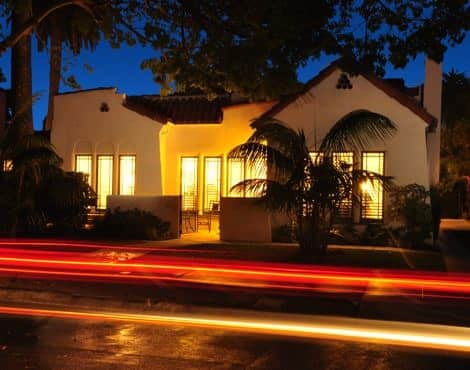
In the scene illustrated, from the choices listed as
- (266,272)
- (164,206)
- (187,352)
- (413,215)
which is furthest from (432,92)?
(187,352)

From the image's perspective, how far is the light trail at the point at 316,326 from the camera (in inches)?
293

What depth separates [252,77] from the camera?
13.7m

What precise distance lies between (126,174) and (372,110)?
8.31 meters

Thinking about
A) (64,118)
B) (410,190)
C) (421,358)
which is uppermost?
(64,118)

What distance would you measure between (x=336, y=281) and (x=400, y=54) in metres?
4.80

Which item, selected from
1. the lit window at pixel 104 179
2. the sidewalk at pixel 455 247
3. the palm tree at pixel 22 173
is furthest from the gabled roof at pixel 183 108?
the sidewalk at pixel 455 247

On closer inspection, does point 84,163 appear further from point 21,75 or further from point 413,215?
point 413,215

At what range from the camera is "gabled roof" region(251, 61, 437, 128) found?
1623 centimetres

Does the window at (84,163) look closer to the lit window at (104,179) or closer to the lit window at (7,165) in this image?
the lit window at (104,179)

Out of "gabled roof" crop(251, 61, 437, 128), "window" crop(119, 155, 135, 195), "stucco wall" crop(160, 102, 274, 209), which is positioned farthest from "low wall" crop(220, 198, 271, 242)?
"window" crop(119, 155, 135, 195)

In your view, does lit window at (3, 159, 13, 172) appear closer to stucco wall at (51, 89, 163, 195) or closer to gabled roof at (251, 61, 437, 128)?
stucco wall at (51, 89, 163, 195)

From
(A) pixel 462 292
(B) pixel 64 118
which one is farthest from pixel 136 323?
(B) pixel 64 118

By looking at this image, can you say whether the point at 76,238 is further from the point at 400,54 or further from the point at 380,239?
the point at 400,54

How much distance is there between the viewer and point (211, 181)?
65.7 feet
